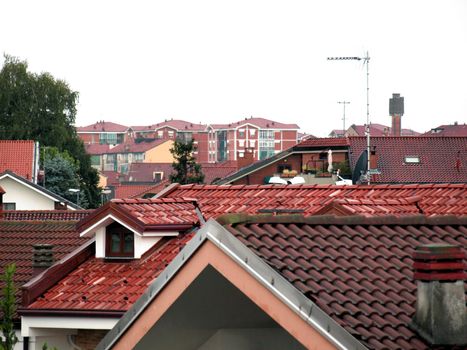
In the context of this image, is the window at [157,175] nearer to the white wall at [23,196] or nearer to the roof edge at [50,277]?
the white wall at [23,196]

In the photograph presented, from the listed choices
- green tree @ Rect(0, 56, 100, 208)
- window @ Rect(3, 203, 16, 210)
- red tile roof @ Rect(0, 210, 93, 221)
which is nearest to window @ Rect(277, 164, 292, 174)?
window @ Rect(3, 203, 16, 210)

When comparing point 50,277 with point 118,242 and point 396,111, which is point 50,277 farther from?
point 396,111

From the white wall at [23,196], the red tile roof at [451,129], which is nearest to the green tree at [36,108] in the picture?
the white wall at [23,196]

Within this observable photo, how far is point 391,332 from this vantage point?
7629 mm

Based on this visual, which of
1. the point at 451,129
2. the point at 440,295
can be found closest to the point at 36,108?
the point at 451,129

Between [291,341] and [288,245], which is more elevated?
[288,245]

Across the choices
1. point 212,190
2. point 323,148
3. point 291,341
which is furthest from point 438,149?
point 291,341

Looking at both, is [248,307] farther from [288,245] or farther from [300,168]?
[300,168]

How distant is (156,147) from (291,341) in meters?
190

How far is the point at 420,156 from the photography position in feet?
238

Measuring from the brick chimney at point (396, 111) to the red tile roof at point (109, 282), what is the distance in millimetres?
91044

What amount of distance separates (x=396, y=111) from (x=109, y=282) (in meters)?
93.1

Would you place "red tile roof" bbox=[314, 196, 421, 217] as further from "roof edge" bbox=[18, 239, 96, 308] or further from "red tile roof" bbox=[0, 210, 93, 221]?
"red tile roof" bbox=[0, 210, 93, 221]

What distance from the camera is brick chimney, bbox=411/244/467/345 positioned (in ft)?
24.5
